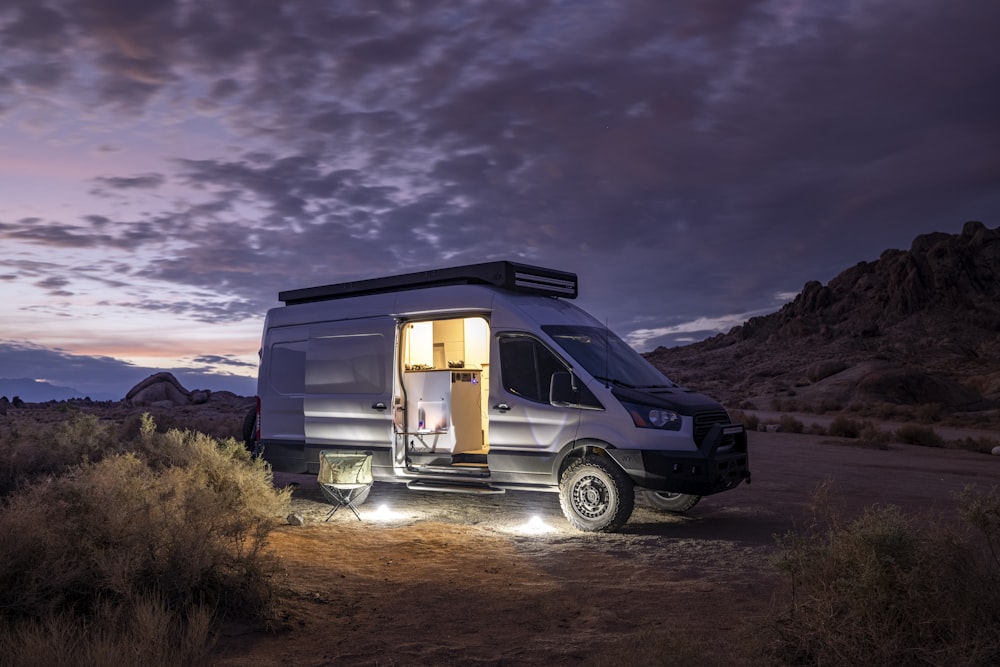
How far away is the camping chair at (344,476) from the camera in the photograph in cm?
1042

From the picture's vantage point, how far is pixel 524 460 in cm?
980

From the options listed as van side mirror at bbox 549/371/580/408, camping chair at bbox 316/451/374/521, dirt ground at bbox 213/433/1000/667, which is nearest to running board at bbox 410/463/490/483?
dirt ground at bbox 213/433/1000/667

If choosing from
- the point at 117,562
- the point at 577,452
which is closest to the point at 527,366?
the point at 577,452

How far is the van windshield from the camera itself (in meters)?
9.70

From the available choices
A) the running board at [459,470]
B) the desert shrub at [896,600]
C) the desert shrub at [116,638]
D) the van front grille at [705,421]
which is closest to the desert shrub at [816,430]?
the van front grille at [705,421]

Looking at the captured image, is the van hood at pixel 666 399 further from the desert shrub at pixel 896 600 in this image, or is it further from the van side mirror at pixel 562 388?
the desert shrub at pixel 896 600

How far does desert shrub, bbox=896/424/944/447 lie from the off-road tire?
50.7 ft

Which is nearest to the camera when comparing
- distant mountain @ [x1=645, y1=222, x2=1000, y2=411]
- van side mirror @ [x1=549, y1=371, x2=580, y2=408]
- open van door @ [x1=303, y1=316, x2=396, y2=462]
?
van side mirror @ [x1=549, y1=371, x2=580, y2=408]

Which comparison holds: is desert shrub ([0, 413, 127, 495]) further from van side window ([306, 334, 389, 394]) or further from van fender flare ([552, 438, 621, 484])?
van fender flare ([552, 438, 621, 484])

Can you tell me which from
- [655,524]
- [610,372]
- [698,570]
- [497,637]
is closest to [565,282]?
[610,372]

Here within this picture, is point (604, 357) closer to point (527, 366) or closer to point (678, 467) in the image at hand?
point (527, 366)

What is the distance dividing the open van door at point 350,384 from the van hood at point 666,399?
11.9 ft

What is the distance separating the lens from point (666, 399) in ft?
30.1

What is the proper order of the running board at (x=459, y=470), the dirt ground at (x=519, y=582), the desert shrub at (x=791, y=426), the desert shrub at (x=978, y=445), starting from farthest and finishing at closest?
the desert shrub at (x=791, y=426) < the desert shrub at (x=978, y=445) < the running board at (x=459, y=470) < the dirt ground at (x=519, y=582)
